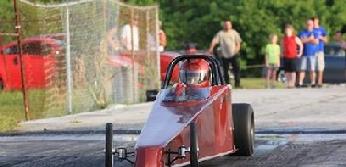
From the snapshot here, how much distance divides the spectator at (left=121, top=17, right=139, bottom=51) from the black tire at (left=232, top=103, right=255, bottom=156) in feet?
31.1

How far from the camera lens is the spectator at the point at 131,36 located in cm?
2122

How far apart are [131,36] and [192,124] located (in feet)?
40.4

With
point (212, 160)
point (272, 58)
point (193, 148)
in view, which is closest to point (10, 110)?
point (272, 58)

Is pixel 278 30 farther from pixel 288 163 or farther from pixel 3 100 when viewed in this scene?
pixel 288 163

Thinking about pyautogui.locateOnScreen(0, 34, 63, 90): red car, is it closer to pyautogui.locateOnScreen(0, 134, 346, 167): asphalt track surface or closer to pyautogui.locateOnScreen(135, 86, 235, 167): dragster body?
pyautogui.locateOnScreen(0, 134, 346, 167): asphalt track surface

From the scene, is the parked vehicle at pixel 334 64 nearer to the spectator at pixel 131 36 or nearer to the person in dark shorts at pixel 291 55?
the person in dark shorts at pixel 291 55

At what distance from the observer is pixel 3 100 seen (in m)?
23.1

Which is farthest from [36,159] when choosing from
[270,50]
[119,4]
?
[270,50]

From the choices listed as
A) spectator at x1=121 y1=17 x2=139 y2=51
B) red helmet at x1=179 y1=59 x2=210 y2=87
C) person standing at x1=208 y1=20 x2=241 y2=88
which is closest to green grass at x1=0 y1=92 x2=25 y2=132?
spectator at x1=121 y1=17 x2=139 y2=51

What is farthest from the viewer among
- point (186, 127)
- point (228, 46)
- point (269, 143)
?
point (228, 46)

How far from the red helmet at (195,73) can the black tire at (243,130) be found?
702mm

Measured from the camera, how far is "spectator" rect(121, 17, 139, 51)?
2122cm

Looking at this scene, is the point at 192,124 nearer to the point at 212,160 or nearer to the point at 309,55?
the point at 212,160

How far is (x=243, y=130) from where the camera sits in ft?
38.2
